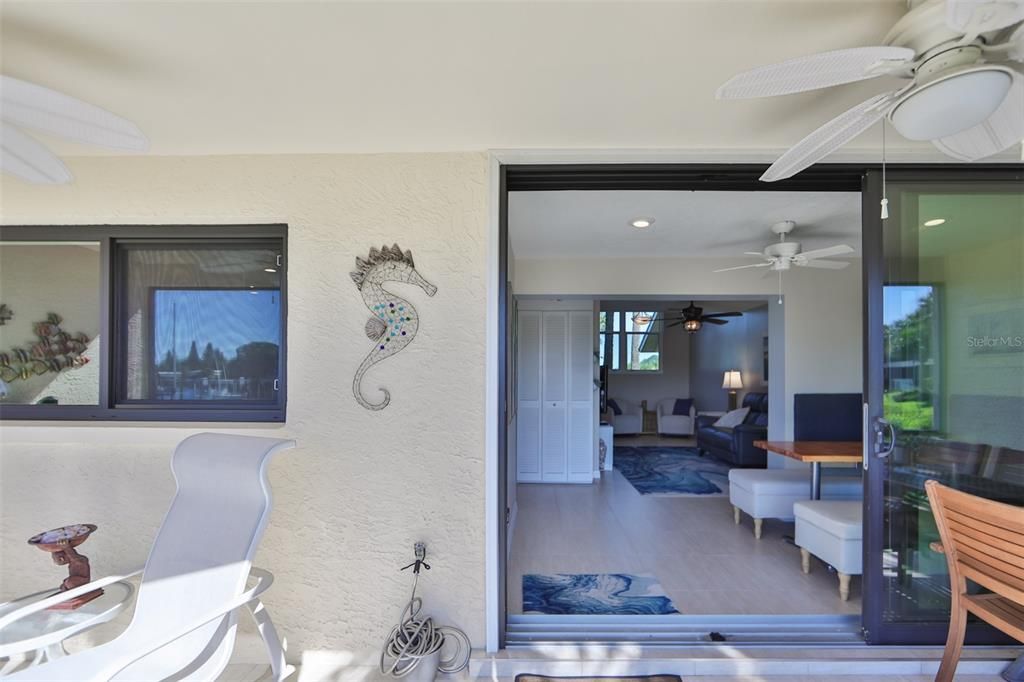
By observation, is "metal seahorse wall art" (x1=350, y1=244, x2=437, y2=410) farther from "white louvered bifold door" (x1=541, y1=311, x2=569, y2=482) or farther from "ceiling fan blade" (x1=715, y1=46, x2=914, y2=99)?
"white louvered bifold door" (x1=541, y1=311, x2=569, y2=482)

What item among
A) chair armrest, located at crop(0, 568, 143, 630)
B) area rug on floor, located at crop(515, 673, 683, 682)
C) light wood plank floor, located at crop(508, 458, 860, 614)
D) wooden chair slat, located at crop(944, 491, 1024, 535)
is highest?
wooden chair slat, located at crop(944, 491, 1024, 535)

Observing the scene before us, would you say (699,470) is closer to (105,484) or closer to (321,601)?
(321,601)

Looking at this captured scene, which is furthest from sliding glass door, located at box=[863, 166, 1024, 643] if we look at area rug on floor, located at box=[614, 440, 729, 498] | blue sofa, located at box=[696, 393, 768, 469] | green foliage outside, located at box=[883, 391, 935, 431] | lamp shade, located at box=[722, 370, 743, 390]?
lamp shade, located at box=[722, 370, 743, 390]

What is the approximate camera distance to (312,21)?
1.28 metres

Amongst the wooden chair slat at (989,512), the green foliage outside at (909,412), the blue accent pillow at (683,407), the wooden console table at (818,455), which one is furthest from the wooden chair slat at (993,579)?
the blue accent pillow at (683,407)

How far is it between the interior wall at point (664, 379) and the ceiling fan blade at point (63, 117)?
28.4 ft

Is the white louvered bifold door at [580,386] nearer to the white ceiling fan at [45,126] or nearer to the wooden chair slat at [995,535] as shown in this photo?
the wooden chair slat at [995,535]

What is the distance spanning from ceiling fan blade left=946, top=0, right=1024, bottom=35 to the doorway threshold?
2367 mm

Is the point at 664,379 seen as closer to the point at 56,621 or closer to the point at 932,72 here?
the point at 932,72

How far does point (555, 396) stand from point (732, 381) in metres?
4.33

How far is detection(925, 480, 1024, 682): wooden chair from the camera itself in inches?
60.6

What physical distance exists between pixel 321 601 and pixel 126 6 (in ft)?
7.51

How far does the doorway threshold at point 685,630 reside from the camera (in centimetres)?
205

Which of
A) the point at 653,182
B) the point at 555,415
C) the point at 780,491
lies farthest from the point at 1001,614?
the point at 555,415
